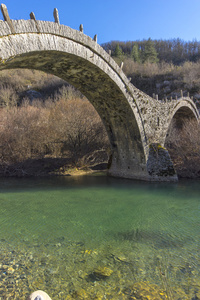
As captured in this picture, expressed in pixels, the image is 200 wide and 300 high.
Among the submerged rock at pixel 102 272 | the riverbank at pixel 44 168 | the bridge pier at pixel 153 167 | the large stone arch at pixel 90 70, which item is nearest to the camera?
the submerged rock at pixel 102 272

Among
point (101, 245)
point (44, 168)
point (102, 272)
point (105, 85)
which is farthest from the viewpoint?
point (44, 168)

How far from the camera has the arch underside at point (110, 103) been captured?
312 inches

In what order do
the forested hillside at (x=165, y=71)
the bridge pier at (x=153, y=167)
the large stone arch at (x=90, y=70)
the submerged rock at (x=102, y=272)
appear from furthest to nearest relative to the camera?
the forested hillside at (x=165, y=71), the bridge pier at (x=153, y=167), the large stone arch at (x=90, y=70), the submerged rock at (x=102, y=272)

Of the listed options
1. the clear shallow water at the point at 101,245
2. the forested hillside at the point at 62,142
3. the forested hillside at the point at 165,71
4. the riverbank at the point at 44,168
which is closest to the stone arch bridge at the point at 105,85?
the forested hillside at the point at 62,142

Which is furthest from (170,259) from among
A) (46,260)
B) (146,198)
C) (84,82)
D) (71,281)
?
(84,82)

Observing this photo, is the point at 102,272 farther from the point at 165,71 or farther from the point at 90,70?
the point at 165,71

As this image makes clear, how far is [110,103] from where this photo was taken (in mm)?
11680

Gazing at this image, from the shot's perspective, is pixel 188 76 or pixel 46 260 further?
pixel 188 76

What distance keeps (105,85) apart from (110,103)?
1487mm

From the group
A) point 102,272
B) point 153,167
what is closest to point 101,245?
point 102,272

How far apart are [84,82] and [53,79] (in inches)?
1314

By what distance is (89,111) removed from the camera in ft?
58.5

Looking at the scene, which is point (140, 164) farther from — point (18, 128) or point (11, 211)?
point (18, 128)

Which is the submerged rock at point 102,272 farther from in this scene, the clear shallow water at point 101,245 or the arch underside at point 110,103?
the arch underside at point 110,103
